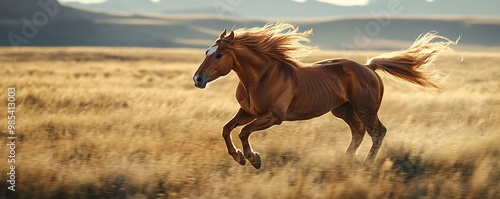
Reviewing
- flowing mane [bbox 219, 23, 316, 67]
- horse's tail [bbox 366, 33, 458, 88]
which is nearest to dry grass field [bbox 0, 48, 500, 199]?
horse's tail [bbox 366, 33, 458, 88]

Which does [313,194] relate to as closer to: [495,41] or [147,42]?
[147,42]

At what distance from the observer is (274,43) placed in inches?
265

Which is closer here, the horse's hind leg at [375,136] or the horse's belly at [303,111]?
the horse's belly at [303,111]

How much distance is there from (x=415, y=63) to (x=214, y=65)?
10.6 ft

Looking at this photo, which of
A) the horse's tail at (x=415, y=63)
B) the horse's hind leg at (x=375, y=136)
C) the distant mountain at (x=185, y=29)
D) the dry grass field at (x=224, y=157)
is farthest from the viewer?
the distant mountain at (x=185, y=29)

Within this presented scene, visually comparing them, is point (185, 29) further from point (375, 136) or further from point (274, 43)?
point (274, 43)

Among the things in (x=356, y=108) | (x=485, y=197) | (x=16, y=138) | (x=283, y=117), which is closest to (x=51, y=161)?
(x=16, y=138)

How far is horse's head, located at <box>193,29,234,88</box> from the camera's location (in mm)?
5887

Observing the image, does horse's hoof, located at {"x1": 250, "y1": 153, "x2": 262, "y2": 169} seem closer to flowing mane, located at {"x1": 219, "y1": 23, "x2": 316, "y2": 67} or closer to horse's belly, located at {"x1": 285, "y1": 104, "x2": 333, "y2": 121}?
horse's belly, located at {"x1": 285, "y1": 104, "x2": 333, "y2": 121}

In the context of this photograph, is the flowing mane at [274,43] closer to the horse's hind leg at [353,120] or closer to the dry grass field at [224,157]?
the horse's hind leg at [353,120]

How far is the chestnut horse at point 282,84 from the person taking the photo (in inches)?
241

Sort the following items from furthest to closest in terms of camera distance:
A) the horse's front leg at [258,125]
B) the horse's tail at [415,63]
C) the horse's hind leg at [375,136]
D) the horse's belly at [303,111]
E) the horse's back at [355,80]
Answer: the horse's tail at [415,63]
the horse's hind leg at [375,136]
the horse's back at [355,80]
the horse's belly at [303,111]
the horse's front leg at [258,125]

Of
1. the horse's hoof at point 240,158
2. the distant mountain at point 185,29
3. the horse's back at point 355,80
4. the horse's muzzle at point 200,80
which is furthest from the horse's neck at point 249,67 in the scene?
the distant mountain at point 185,29

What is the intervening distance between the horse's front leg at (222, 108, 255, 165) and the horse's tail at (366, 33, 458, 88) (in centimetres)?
222
